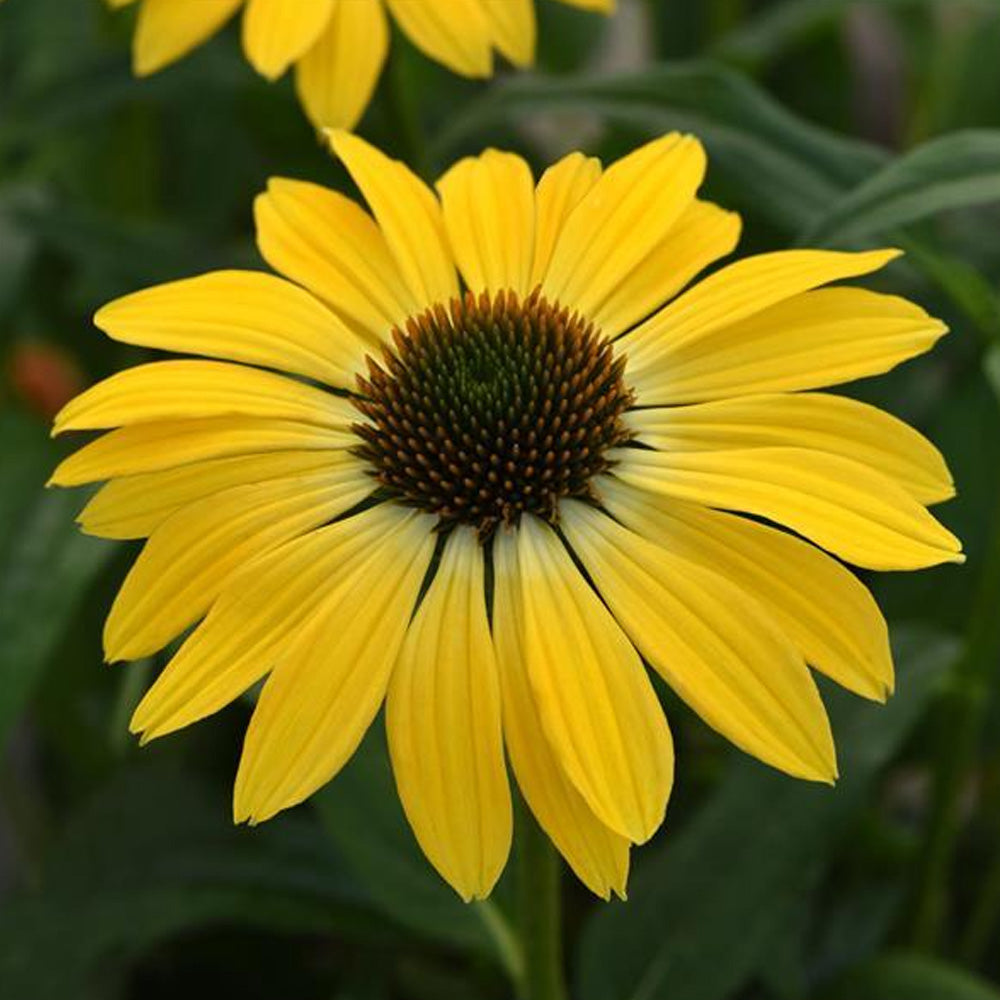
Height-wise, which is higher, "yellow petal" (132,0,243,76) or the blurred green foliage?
"yellow petal" (132,0,243,76)

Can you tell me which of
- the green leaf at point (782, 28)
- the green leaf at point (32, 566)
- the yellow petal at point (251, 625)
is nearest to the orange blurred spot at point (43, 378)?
the green leaf at point (32, 566)

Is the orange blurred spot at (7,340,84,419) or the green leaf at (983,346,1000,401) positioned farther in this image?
the orange blurred spot at (7,340,84,419)

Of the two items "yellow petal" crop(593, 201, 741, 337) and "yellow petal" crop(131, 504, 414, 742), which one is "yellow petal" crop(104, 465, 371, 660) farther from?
"yellow petal" crop(593, 201, 741, 337)

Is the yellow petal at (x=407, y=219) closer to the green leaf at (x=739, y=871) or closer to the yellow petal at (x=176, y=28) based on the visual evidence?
the yellow petal at (x=176, y=28)

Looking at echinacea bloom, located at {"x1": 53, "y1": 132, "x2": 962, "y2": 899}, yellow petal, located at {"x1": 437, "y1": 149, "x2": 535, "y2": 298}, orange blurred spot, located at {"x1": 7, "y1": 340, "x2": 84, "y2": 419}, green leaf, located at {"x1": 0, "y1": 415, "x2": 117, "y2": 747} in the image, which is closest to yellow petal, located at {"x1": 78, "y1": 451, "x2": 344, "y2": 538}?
echinacea bloom, located at {"x1": 53, "y1": 132, "x2": 962, "y2": 899}

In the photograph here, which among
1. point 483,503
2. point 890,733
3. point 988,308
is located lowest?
point 890,733

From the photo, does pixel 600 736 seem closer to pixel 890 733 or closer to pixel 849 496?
pixel 849 496

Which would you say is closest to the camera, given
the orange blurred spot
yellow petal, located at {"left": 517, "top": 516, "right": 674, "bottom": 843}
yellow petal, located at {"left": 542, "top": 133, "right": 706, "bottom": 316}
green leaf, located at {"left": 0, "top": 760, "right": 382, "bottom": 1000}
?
yellow petal, located at {"left": 517, "top": 516, "right": 674, "bottom": 843}

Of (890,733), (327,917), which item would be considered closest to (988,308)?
(890,733)
